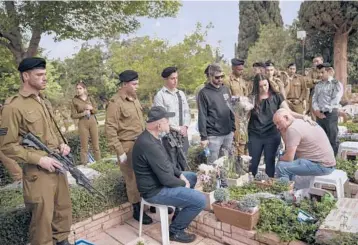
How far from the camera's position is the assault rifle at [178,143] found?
3469 mm

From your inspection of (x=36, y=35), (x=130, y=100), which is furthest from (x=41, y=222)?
(x=36, y=35)

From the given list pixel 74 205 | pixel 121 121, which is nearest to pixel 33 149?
pixel 74 205

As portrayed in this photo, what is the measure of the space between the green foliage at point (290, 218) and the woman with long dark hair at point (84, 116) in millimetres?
3885

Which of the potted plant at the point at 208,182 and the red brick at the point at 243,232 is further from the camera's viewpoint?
the potted plant at the point at 208,182

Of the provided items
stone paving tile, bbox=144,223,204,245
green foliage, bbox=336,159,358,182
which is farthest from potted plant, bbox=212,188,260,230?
green foliage, bbox=336,159,358,182

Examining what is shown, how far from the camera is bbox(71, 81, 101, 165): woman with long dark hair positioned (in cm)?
585

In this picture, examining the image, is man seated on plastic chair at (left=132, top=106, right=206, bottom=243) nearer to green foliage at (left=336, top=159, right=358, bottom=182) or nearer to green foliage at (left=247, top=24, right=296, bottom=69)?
green foliage at (left=336, top=159, right=358, bottom=182)

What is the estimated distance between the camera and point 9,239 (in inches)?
112

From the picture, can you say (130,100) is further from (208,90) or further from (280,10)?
(280,10)

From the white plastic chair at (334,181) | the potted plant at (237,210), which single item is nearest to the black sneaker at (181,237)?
the potted plant at (237,210)

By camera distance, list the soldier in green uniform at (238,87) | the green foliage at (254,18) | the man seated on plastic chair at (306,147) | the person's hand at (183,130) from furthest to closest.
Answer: the green foliage at (254,18) < the soldier in green uniform at (238,87) < the person's hand at (183,130) < the man seated on plastic chair at (306,147)

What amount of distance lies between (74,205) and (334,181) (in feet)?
8.90

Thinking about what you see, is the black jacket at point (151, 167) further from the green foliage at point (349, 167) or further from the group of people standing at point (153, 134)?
the green foliage at point (349, 167)

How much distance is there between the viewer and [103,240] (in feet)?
10.6
